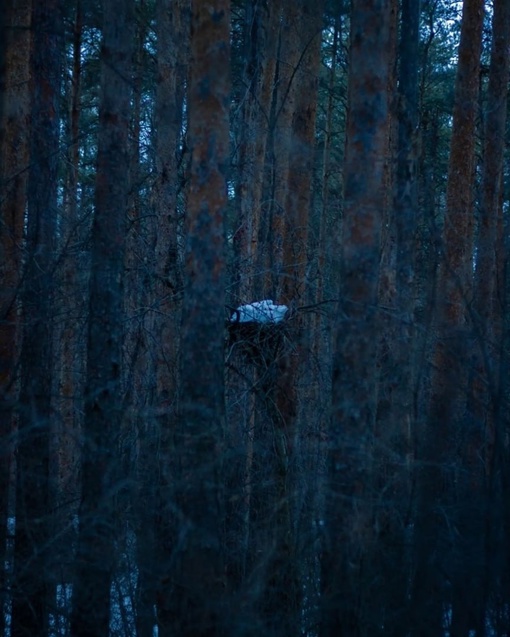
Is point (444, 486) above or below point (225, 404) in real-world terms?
below

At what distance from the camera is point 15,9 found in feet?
33.5

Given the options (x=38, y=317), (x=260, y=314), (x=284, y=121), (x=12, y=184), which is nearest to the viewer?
(x=38, y=317)

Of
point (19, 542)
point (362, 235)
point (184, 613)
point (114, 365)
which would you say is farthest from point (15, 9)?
point (184, 613)

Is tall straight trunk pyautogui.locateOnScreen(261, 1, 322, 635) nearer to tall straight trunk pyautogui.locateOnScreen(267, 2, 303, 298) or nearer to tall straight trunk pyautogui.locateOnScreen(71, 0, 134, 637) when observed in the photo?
tall straight trunk pyautogui.locateOnScreen(267, 2, 303, 298)

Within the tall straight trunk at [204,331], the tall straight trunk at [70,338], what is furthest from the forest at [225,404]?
the tall straight trunk at [70,338]

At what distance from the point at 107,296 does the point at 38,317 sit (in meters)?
0.85

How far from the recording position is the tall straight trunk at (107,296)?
788 cm

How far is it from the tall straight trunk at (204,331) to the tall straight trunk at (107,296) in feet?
2.60

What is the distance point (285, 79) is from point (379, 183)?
6.25 m

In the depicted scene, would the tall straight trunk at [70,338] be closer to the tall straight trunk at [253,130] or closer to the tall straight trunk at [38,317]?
the tall straight trunk at [38,317]

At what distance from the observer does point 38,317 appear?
27.6 ft

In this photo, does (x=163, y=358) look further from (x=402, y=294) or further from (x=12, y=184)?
(x=402, y=294)

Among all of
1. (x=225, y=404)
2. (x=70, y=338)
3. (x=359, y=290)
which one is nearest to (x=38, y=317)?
(x=225, y=404)

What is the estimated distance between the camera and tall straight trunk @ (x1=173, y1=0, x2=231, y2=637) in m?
7.36
